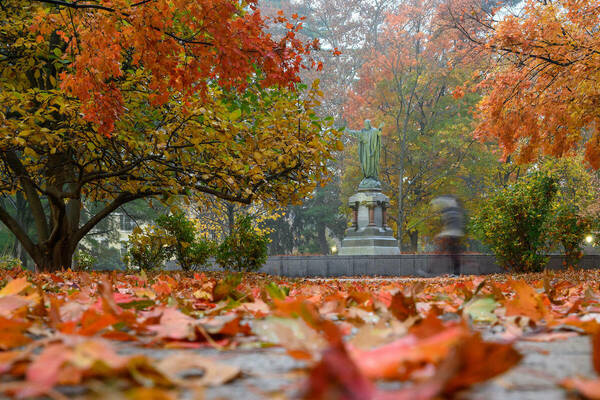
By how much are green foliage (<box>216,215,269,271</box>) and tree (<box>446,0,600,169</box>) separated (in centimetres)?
581

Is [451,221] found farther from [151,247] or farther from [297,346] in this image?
[297,346]

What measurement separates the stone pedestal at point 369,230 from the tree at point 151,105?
12.2 metres

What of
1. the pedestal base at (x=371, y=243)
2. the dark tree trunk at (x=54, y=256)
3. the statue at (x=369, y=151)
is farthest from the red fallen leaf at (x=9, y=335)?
the statue at (x=369, y=151)

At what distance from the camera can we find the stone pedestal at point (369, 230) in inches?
763

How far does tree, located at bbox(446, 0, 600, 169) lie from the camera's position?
7625 mm

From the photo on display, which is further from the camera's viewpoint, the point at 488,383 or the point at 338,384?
the point at 488,383

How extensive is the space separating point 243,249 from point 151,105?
5332 mm

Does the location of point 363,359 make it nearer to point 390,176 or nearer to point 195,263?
point 195,263

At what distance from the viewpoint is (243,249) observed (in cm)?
1087

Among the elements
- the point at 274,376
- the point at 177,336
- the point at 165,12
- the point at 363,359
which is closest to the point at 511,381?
the point at 363,359

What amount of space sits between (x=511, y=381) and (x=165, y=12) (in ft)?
14.8

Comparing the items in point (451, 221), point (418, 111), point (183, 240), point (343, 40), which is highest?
point (343, 40)

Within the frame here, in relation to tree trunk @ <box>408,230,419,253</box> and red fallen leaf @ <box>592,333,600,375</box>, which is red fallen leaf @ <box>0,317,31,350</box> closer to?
red fallen leaf @ <box>592,333,600,375</box>

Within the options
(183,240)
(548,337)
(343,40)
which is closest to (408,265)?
(183,240)
